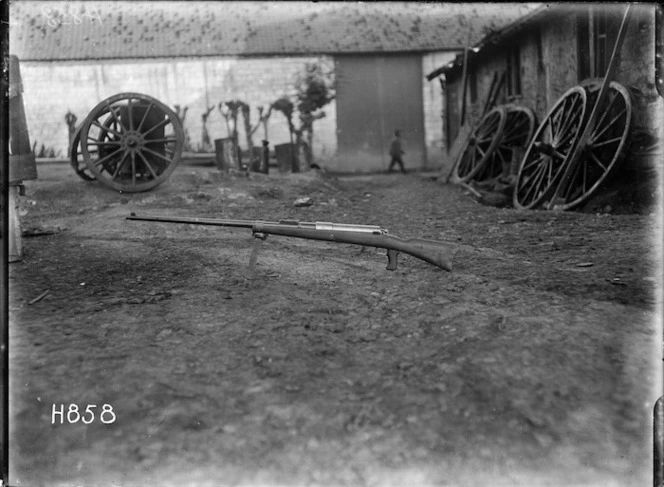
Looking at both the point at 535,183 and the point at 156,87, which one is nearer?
the point at 535,183

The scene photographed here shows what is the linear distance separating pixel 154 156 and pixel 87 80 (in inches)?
486

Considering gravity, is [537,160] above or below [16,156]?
below

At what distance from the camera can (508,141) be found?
11336 millimetres

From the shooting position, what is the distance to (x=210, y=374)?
294 centimetres

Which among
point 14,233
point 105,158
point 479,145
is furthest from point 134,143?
point 479,145

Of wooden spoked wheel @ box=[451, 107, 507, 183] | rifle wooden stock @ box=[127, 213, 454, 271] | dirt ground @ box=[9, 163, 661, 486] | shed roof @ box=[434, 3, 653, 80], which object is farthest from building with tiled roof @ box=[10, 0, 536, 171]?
rifle wooden stock @ box=[127, 213, 454, 271]

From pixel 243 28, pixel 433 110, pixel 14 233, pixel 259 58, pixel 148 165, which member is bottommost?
pixel 14 233

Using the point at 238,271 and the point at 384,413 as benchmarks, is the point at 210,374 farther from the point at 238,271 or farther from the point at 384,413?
the point at 238,271

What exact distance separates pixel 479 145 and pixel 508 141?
1.00m

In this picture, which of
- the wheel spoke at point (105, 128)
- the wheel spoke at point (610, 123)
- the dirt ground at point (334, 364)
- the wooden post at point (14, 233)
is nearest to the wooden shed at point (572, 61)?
the wheel spoke at point (610, 123)

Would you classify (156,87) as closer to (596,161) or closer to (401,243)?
(596,161)

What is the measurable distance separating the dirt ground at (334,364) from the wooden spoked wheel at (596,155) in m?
2.06

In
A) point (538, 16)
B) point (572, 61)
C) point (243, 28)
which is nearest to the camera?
point (572, 61)

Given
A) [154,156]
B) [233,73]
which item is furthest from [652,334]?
[233,73]
